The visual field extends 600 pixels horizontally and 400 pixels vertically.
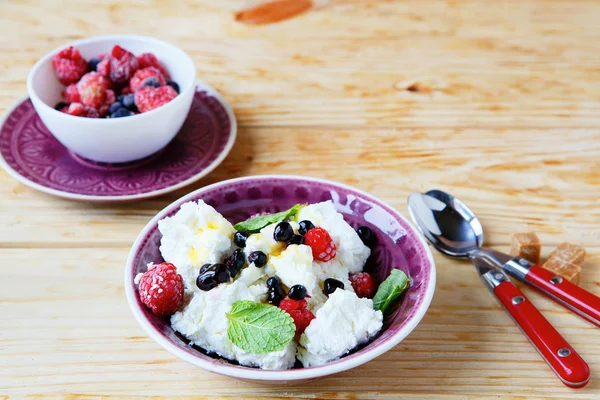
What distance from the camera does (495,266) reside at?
1201mm

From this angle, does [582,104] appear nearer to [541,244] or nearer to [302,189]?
[541,244]

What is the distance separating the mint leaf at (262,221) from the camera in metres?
1.06

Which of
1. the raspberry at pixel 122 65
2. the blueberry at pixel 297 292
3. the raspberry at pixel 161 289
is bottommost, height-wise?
the raspberry at pixel 122 65

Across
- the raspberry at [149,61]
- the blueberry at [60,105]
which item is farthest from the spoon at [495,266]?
the blueberry at [60,105]

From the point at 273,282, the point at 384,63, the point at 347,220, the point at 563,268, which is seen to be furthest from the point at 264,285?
the point at 384,63

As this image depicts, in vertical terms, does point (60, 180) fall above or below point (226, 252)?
below

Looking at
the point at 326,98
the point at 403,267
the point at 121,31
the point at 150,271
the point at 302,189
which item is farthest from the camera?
the point at 121,31

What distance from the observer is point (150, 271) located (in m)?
0.98

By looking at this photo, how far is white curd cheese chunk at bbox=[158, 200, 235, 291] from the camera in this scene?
1.00m

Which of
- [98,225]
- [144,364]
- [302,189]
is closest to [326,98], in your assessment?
[302,189]

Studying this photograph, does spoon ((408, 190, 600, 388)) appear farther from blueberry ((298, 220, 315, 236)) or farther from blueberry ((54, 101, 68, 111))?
blueberry ((54, 101, 68, 111))

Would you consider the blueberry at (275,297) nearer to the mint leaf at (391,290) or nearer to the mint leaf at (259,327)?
the mint leaf at (259,327)

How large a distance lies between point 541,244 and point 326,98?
648 mm

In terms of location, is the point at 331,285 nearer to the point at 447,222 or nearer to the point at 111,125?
the point at 447,222
